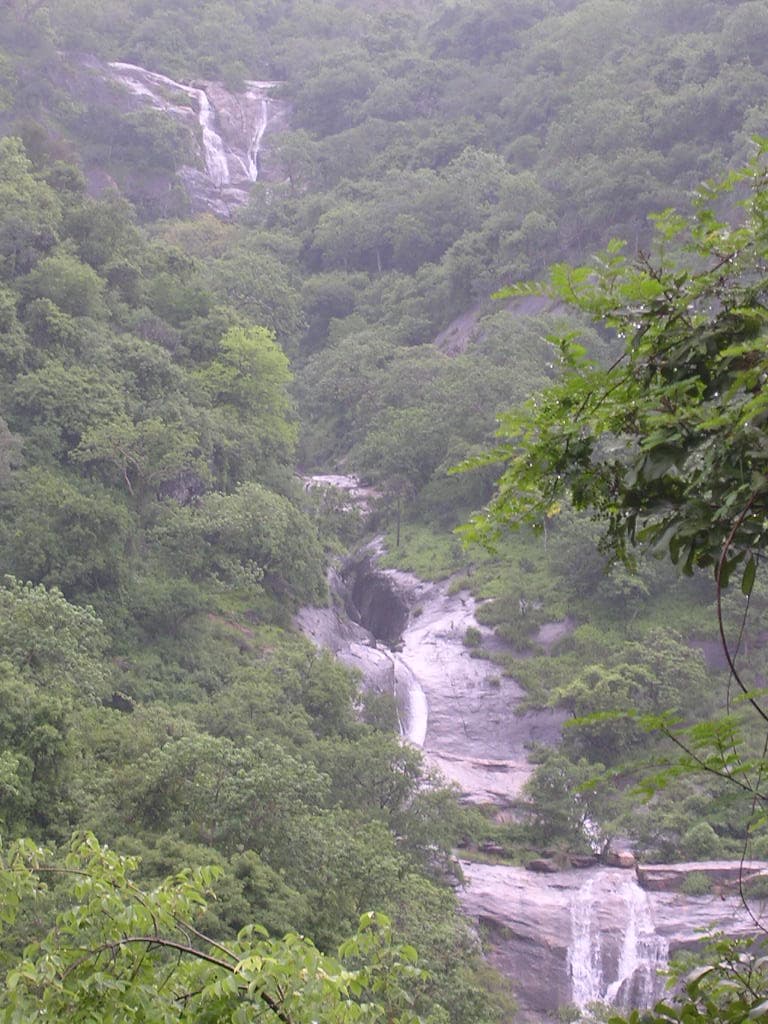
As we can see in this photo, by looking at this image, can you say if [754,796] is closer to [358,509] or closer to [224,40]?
[358,509]

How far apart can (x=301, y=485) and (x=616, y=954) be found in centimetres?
1866

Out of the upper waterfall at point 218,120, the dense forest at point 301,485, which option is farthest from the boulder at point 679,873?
the upper waterfall at point 218,120

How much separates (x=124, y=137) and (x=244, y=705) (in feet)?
142

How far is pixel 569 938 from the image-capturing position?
1734 centimetres

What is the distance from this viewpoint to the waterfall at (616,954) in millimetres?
16734

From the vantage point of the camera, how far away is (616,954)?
56.3 ft

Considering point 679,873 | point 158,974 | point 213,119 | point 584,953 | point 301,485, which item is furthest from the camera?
point 213,119

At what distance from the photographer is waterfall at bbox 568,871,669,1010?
16734 millimetres

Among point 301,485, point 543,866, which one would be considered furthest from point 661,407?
point 301,485

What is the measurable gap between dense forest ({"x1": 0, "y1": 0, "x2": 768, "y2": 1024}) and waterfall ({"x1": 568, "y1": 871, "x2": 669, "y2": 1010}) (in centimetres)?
191

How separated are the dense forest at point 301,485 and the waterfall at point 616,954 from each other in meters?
1.91

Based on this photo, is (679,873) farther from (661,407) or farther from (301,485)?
(301,485)

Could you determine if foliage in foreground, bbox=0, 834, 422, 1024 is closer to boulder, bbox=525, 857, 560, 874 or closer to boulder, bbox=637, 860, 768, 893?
boulder, bbox=637, 860, 768, 893

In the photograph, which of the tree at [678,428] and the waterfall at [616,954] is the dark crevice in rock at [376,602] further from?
the tree at [678,428]
